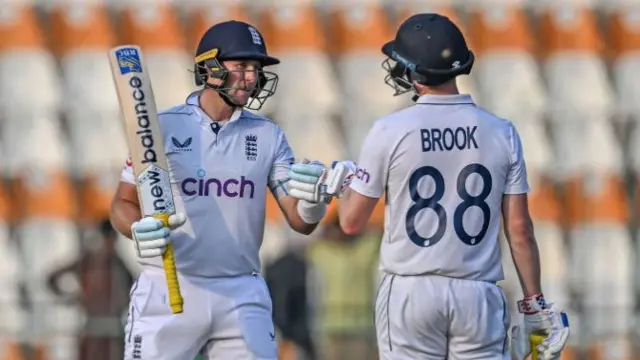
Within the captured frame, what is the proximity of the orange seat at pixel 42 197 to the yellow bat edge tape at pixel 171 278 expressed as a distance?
26.4 ft

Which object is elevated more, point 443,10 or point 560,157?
point 443,10

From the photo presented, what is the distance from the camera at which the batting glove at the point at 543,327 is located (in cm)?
641

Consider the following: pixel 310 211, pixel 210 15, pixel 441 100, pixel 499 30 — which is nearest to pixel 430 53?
pixel 441 100

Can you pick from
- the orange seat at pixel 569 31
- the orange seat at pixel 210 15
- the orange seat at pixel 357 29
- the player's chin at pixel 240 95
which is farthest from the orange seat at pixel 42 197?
the player's chin at pixel 240 95

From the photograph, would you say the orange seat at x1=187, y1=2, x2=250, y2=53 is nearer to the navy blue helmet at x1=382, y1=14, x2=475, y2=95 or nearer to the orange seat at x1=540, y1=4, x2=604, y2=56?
the orange seat at x1=540, y1=4, x2=604, y2=56

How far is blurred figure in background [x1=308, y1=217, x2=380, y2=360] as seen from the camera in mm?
11938

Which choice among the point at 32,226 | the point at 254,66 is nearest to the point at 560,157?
the point at 32,226

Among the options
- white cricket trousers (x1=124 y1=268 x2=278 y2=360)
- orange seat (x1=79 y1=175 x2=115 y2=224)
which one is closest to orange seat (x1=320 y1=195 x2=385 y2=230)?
orange seat (x1=79 y1=175 x2=115 y2=224)

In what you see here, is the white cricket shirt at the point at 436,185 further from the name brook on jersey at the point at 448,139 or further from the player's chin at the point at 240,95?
the player's chin at the point at 240,95

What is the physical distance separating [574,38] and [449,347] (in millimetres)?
10762

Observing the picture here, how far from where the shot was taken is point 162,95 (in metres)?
15.4

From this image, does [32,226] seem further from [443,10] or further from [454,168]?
[454,168]

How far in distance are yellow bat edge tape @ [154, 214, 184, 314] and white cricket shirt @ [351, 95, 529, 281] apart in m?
0.84

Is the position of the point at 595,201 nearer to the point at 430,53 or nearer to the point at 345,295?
the point at 345,295
